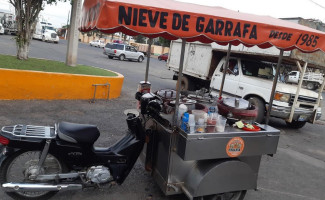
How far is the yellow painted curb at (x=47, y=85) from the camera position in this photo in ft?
23.0

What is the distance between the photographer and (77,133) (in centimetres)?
325

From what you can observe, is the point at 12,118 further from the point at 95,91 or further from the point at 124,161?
the point at 124,161

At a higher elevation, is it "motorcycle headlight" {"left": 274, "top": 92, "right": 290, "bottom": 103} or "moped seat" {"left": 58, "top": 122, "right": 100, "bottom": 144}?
"motorcycle headlight" {"left": 274, "top": 92, "right": 290, "bottom": 103}

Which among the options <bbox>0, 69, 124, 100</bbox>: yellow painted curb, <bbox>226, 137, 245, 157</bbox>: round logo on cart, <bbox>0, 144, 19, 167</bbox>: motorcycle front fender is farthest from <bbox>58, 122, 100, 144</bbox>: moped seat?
<bbox>0, 69, 124, 100</bbox>: yellow painted curb

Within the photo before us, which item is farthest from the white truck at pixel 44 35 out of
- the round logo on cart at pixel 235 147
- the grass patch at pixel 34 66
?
the round logo on cart at pixel 235 147

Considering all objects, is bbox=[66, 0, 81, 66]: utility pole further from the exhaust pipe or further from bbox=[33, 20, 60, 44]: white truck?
bbox=[33, 20, 60, 44]: white truck

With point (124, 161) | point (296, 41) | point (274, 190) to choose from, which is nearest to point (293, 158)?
point (274, 190)

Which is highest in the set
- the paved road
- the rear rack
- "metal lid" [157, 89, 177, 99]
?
"metal lid" [157, 89, 177, 99]

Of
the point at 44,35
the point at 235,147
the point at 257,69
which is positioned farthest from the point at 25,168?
the point at 44,35

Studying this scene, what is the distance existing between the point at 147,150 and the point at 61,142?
48.8 inches

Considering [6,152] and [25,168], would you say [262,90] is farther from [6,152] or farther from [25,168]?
[6,152]

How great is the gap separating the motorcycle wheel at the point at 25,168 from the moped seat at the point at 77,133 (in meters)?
0.31

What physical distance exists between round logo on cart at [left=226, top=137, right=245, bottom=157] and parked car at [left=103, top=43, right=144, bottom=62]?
2259cm

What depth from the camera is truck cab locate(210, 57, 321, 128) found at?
7.63 meters
